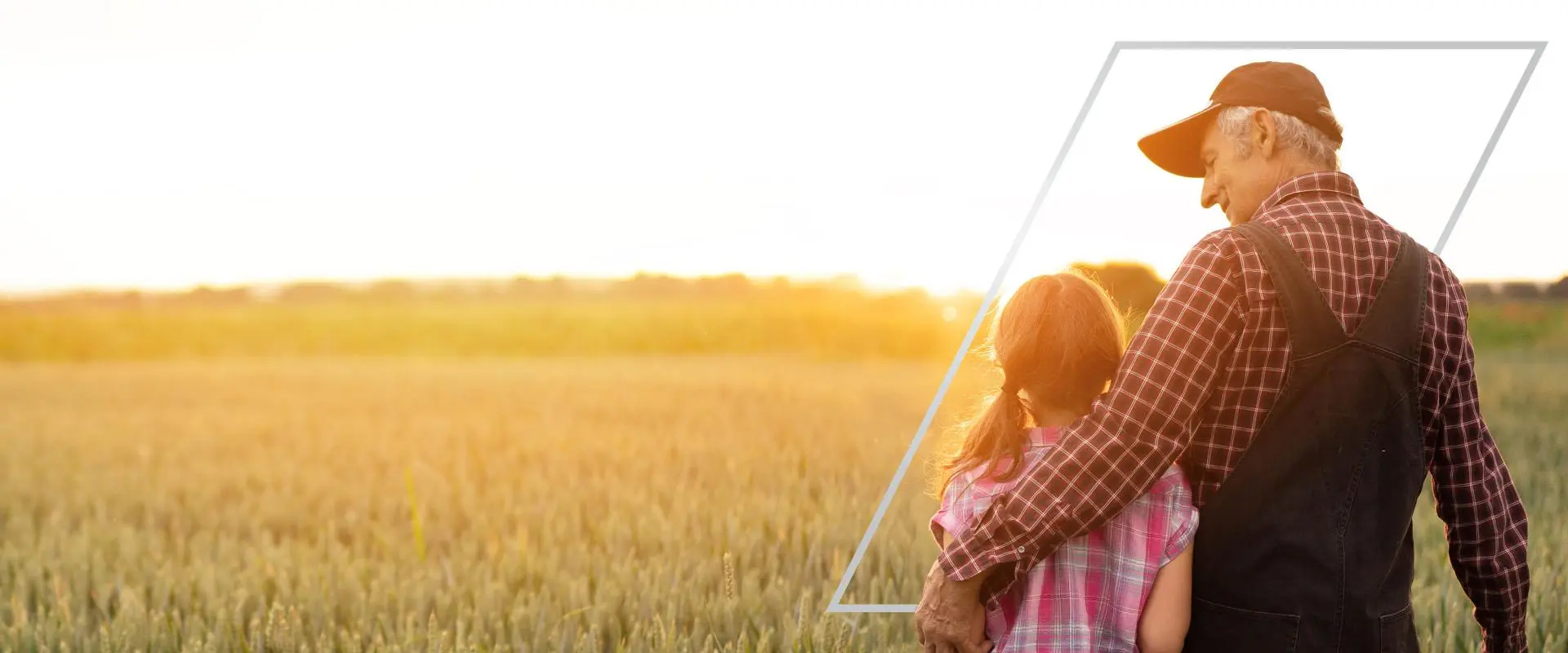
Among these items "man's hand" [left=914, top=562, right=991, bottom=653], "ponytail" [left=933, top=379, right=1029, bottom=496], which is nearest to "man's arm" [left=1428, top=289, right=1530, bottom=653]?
"ponytail" [left=933, top=379, right=1029, bottom=496]

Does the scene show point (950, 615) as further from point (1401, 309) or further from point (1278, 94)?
point (1278, 94)

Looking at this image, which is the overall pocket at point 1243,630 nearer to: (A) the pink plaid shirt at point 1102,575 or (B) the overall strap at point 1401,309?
(A) the pink plaid shirt at point 1102,575

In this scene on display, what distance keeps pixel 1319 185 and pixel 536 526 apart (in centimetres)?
484

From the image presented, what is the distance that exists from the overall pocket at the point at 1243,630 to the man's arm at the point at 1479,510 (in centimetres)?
72

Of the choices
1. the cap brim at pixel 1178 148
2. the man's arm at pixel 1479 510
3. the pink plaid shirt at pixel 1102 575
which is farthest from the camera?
the cap brim at pixel 1178 148

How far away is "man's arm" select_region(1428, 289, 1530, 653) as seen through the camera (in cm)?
263

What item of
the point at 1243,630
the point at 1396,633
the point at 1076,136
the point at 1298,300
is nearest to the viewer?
the point at 1298,300

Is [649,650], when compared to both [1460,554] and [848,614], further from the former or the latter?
[1460,554]

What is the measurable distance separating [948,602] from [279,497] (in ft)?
21.3

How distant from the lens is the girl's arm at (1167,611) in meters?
2.33

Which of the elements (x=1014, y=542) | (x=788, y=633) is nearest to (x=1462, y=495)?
(x=1014, y=542)

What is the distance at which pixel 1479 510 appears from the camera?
2.73 metres

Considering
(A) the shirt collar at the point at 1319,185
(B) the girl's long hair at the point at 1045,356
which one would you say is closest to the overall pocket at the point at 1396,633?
(B) the girl's long hair at the point at 1045,356

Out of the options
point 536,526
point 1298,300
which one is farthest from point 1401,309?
point 536,526
